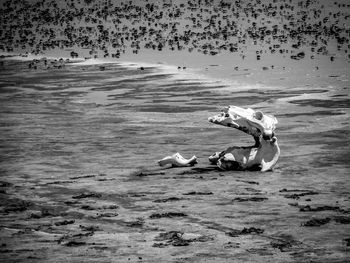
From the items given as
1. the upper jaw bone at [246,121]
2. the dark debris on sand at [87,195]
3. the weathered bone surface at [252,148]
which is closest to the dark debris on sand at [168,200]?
the dark debris on sand at [87,195]

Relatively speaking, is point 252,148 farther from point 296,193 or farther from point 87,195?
point 87,195

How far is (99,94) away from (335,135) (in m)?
18.6

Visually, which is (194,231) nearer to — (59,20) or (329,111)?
(329,111)

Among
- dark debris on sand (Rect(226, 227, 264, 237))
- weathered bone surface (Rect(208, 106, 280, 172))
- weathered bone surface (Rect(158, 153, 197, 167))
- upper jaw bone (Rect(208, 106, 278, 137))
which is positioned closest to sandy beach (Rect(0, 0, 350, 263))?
dark debris on sand (Rect(226, 227, 264, 237))

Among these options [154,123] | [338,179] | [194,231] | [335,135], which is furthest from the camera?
[154,123]

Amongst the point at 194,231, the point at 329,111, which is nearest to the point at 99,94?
the point at 329,111

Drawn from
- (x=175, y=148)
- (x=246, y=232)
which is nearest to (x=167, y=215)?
(x=246, y=232)

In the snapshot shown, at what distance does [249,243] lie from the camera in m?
12.9

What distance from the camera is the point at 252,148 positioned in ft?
64.1

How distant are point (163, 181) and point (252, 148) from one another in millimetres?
2610

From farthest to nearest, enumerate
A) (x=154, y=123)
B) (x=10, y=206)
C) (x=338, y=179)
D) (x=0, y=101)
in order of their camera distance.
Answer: (x=0, y=101) < (x=154, y=123) < (x=338, y=179) < (x=10, y=206)

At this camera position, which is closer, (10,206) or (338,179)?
(10,206)

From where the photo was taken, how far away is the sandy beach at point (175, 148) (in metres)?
13.2

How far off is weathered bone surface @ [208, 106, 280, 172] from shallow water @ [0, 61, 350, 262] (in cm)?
37
